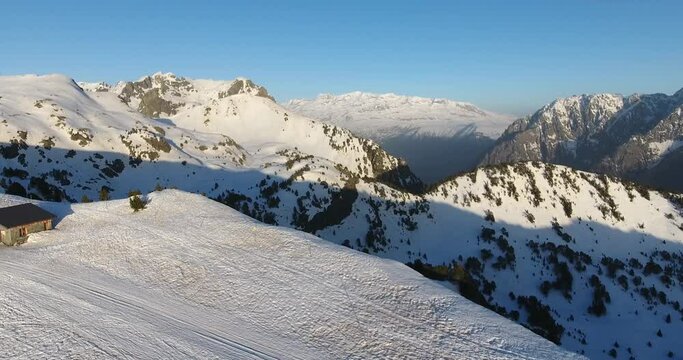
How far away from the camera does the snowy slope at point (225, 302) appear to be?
29.3 m

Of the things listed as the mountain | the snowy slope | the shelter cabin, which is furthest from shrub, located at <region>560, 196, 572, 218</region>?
the shelter cabin

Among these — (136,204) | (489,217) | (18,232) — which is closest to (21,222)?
(18,232)

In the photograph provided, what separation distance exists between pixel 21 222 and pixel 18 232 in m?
1.13

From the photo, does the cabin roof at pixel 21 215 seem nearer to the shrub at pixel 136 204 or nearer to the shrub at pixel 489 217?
the shrub at pixel 136 204

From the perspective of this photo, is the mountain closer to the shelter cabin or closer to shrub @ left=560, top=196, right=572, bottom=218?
shrub @ left=560, top=196, right=572, bottom=218

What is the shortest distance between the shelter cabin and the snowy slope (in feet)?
4.25

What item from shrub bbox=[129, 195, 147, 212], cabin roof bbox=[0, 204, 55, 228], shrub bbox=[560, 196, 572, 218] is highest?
shrub bbox=[560, 196, 572, 218]

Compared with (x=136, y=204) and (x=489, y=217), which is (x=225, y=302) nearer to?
(x=136, y=204)

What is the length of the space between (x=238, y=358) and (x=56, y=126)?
191m

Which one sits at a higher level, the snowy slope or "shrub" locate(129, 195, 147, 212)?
"shrub" locate(129, 195, 147, 212)

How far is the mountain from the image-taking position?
355ft

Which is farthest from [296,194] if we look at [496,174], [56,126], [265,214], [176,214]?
[56,126]

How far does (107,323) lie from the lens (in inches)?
1222

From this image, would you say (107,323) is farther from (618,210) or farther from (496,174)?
(618,210)
